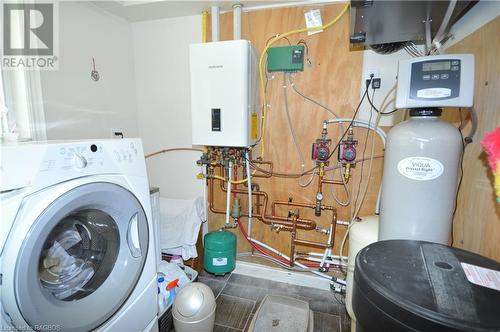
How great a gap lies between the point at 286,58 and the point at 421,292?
161 cm

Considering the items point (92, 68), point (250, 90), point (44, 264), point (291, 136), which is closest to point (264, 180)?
point (291, 136)

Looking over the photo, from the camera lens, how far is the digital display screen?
3.07 ft

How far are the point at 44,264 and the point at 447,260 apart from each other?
1.41 m

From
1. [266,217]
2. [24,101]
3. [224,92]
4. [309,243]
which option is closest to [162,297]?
[266,217]

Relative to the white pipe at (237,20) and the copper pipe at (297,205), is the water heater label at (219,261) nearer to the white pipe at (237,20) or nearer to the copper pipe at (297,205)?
the copper pipe at (297,205)

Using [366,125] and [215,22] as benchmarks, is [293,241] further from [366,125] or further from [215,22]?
[215,22]

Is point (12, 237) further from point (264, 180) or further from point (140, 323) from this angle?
point (264, 180)

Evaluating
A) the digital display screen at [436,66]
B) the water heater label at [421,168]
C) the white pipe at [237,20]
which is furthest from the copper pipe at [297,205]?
the white pipe at [237,20]

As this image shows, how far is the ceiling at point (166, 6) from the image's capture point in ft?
5.84

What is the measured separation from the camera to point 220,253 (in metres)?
1.90

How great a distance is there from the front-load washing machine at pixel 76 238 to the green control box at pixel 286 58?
46.3 inches

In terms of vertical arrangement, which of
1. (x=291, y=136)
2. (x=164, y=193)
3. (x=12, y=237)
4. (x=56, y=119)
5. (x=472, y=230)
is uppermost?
(x=56, y=119)

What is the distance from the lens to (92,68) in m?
1.87

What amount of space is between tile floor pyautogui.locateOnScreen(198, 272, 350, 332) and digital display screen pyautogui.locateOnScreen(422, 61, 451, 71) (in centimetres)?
150
